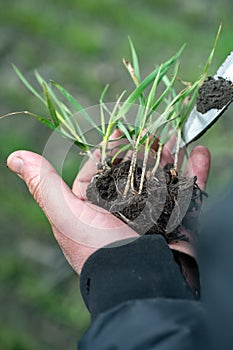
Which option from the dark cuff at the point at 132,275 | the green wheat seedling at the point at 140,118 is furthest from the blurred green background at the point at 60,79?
the dark cuff at the point at 132,275

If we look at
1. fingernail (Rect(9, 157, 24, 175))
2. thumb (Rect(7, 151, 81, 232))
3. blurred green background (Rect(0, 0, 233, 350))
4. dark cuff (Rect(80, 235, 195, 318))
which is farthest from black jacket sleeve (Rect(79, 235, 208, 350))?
blurred green background (Rect(0, 0, 233, 350))

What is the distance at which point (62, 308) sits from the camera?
177 centimetres

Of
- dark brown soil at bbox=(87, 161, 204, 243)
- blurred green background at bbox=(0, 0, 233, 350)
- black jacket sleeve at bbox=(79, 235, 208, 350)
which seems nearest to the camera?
black jacket sleeve at bbox=(79, 235, 208, 350)

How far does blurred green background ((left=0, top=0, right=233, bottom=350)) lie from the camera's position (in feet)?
5.85

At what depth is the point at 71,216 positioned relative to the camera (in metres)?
1.03

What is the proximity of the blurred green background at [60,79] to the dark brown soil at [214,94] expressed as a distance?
75cm

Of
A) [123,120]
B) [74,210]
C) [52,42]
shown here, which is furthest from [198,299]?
[52,42]

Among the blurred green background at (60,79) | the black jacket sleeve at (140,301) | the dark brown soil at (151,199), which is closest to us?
the black jacket sleeve at (140,301)

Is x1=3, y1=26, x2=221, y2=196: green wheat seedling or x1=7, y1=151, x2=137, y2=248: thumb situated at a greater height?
x1=3, y1=26, x2=221, y2=196: green wheat seedling

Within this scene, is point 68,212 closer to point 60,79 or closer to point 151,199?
point 151,199

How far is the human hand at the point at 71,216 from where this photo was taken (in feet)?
3.33

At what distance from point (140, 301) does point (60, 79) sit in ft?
4.55

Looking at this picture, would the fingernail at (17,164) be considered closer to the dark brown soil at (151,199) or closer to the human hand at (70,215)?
the human hand at (70,215)

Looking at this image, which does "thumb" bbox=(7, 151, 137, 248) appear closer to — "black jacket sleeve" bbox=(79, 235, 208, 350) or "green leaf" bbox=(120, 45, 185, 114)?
"black jacket sleeve" bbox=(79, 235, 208, 350)
